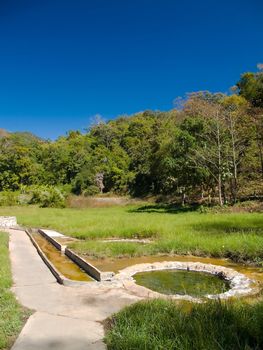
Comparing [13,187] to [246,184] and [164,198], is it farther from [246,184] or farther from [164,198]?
[246,184]

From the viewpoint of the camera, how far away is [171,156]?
35.3m

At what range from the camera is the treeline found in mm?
31594

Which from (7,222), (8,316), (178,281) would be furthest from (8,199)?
(8,316)

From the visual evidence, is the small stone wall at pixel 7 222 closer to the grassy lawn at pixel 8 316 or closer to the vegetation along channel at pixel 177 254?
the vegetation along channel at pixel 177 254

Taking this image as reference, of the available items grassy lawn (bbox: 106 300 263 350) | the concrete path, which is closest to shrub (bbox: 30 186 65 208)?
the concrete path

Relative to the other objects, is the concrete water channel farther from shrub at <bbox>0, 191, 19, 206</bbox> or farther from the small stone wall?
shrub at <bbox>0, 191, 19, 206</bbox>

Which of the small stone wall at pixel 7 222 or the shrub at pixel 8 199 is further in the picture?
the shrub at pixel 8 199

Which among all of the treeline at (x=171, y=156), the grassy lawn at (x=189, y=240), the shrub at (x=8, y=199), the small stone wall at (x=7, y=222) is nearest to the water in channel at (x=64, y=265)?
the grassy lawn at (x=189, y=240)

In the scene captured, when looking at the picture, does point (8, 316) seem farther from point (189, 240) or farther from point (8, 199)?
point (8, 199)

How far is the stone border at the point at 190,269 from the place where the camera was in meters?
7.69

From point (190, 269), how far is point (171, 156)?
24765mm

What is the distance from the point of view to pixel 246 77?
197ft

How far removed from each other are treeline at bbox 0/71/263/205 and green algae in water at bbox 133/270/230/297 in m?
18.2

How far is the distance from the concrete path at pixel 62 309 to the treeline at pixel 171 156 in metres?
20.8
